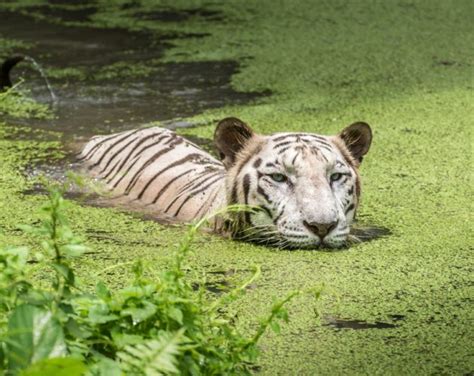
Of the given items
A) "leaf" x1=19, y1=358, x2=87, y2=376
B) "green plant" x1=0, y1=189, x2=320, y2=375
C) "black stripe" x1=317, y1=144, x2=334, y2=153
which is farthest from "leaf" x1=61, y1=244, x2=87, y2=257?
"black stripe" x1=317, y1=144, x2=334, y2=153

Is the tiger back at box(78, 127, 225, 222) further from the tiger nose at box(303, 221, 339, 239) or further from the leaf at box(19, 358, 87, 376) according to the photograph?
the leaf at box(19, 358, 87, 376)

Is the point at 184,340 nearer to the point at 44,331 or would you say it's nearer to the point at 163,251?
the point at 44,331

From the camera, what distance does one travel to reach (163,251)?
3.87 metres

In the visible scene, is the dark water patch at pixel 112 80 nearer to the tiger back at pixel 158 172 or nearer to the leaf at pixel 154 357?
the tiger back at pixel 158 172

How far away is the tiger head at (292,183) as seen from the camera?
12.6 feet

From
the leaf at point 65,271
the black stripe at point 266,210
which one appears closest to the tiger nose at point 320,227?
the black stripe at point 266,210

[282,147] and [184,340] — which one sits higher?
[184,340]

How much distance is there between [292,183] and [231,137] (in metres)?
0.29

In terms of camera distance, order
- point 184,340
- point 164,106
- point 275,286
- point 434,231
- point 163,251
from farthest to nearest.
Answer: point 164,106 → point 434,231 → point 163,251 → point 275,286 → point 184,340

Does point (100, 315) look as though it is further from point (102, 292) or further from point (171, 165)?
point (171, 165)

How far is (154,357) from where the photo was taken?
7.02 feet

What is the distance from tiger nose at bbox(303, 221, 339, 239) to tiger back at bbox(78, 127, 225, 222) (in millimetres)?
→ 370

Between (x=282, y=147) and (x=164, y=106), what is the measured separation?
88.3 inches

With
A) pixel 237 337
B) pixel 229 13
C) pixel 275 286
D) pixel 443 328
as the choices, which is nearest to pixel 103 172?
pixel 275 286
